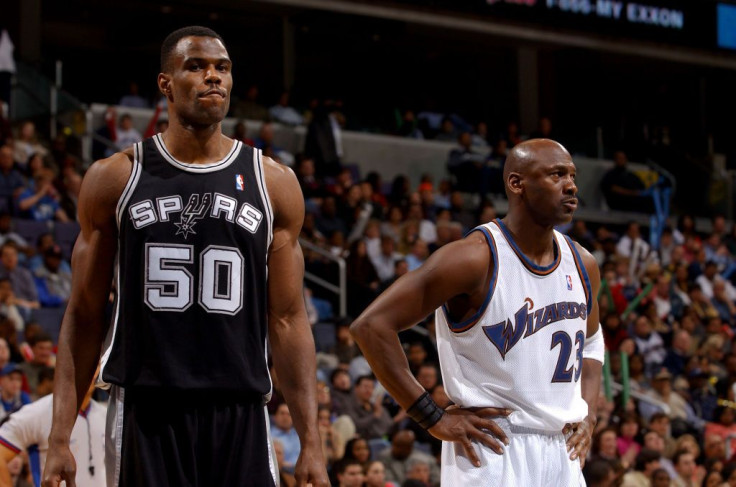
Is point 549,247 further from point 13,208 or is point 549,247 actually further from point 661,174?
point 661,174

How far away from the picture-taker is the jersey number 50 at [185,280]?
148 inches

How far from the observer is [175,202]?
3.82 meters

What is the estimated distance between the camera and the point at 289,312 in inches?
156

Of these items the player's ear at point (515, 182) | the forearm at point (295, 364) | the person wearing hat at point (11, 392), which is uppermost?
the player's ear at point (515, 182)

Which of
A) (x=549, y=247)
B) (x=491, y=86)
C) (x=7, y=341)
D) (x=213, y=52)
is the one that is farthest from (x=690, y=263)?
(x=213, y=52)

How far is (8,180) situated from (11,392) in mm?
4354

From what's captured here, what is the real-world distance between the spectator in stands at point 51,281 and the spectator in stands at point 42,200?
3.09 feet

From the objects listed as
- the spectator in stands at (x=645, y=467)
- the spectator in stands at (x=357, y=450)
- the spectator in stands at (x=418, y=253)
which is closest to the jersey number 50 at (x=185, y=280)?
the spectator in stands at (x=357, y=450)

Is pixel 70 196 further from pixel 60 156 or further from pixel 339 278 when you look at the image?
pixel 339 278

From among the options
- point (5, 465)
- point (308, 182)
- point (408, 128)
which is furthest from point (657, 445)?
point (408, 128)

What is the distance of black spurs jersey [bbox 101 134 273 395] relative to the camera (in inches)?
148

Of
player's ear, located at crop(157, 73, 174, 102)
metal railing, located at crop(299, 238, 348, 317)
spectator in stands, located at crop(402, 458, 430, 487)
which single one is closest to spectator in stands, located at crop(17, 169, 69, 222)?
metal railing, located at crop(299, 238, 348, 317)

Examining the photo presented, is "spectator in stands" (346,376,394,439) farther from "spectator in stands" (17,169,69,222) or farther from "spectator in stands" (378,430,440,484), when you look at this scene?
"spectator in stands" (17,169,69,222)

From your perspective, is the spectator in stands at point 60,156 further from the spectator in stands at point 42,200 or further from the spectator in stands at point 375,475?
the spectator in stands at point 375,475
